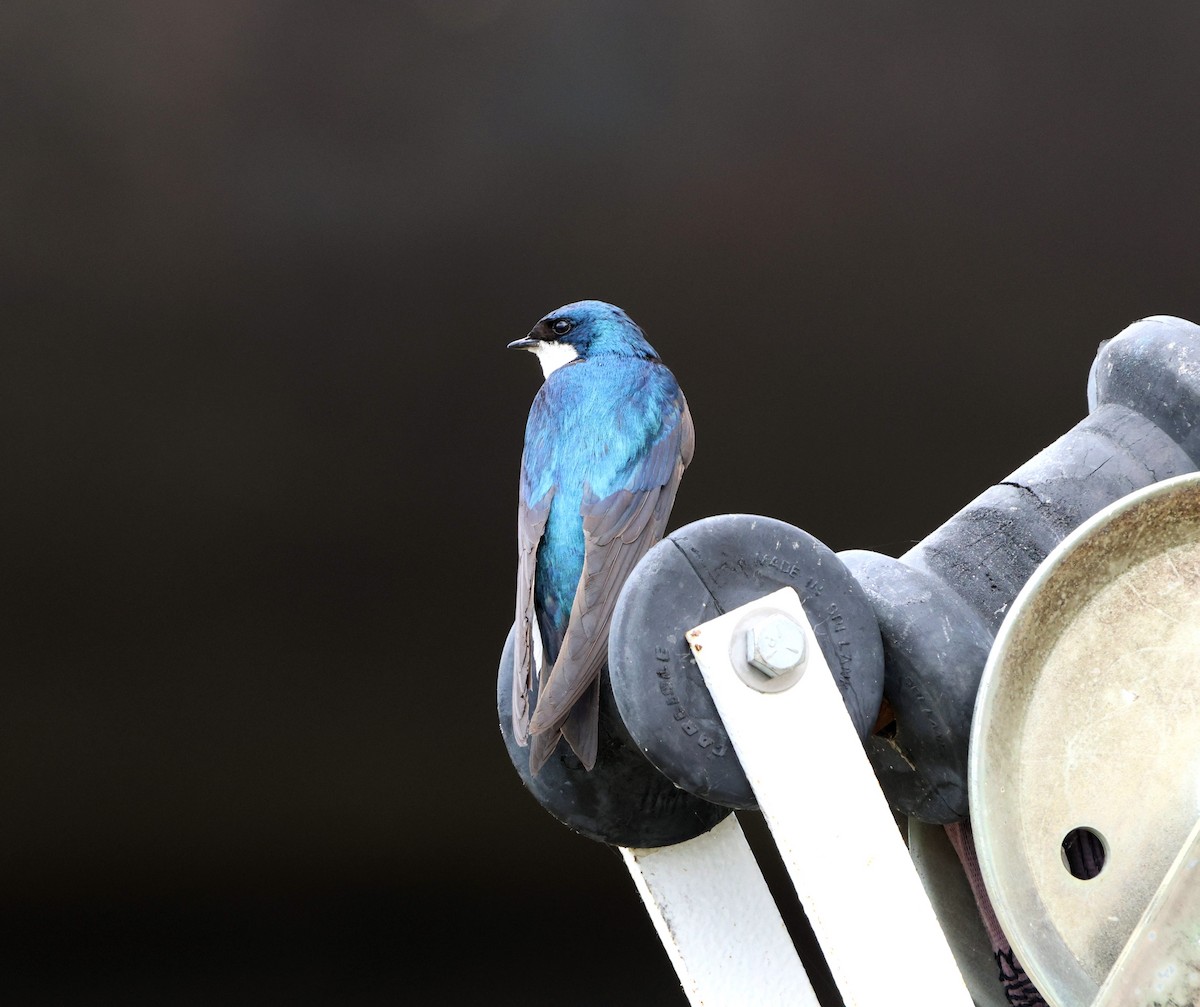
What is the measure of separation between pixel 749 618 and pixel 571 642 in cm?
26

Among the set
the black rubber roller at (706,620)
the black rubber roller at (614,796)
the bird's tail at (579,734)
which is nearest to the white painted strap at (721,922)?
the black rubber roller at (614,796)

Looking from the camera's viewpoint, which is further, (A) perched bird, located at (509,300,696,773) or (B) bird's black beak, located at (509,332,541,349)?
(B) bird's black beak, located at (509,332,541,349)

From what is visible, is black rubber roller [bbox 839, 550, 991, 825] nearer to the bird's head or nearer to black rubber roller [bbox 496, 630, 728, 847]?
black rubber roller [bbox 496, 630, 728, 847]

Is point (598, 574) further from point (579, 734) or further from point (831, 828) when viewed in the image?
point (831, 828)

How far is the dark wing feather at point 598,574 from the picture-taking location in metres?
0.99

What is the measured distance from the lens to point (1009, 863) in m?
0.83

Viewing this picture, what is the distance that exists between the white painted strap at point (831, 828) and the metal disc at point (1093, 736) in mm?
58

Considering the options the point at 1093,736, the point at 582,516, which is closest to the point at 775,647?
the point at 1093,736

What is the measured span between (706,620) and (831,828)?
15 centimetres

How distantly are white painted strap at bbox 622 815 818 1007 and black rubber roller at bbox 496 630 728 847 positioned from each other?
36 mm

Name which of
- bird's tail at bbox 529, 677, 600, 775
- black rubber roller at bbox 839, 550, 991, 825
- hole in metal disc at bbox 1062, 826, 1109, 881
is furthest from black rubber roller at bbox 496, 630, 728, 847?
hole in metal disc at bbox 1062, 826, 1109, 881

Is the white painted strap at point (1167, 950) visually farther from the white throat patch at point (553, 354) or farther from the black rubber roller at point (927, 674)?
the white throat patch at point (553, 354)

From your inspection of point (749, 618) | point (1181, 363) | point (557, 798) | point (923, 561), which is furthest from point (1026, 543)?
point (557, 798)

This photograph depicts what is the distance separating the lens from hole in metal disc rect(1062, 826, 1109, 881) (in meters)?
0.88
